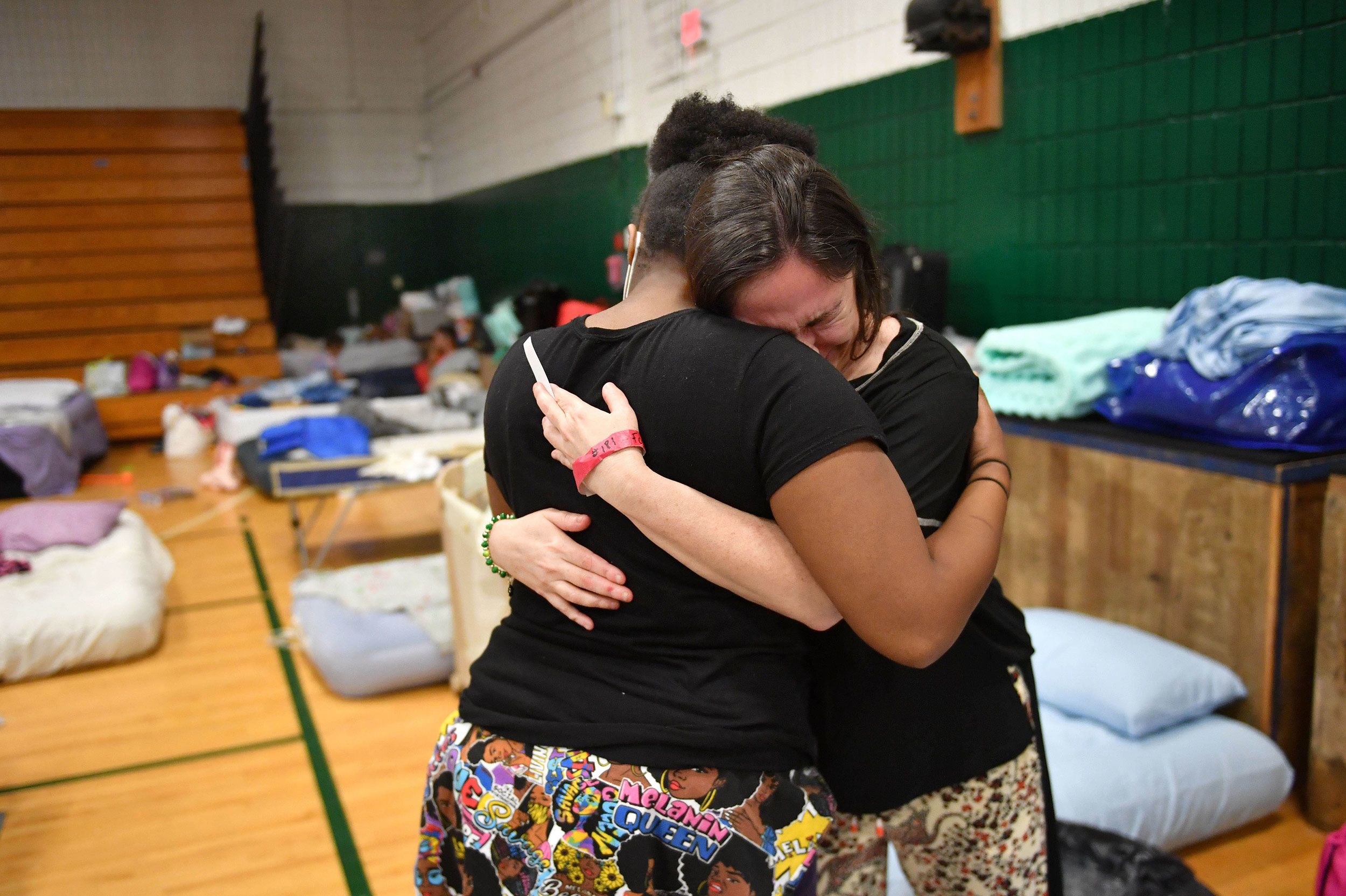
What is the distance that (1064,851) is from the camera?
2129 millimetres

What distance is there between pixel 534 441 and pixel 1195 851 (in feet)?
7.19

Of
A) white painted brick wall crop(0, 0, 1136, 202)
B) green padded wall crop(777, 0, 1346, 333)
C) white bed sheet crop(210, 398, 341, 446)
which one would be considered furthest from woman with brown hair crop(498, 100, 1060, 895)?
white bed sheet crop(210, 398, 341, 446)

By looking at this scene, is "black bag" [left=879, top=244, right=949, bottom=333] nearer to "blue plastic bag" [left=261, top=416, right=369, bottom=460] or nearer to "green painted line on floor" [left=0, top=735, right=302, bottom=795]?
"green painted line on floor" [left=0, top=735, right=302, bottom=795]

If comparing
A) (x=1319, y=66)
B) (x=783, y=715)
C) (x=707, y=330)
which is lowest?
(x=783, y=715)

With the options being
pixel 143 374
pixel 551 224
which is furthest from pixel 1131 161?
pixel 143 374

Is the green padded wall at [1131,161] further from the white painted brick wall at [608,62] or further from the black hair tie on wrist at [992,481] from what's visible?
the black hair tie on wrist at [992,481]

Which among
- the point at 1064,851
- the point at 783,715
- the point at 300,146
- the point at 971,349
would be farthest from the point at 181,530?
the point at 300,146

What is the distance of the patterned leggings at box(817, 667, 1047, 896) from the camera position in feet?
4.21

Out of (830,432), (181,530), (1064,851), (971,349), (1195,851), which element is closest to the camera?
(830,432)

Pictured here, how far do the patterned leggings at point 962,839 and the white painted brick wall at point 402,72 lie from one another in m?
4.74

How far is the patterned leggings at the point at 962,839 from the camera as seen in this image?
4.21 feet

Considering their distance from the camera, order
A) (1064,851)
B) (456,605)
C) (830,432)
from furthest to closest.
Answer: (456,605) < (1064,851) < (830,432)

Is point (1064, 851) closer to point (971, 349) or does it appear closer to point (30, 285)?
point (971, 349)

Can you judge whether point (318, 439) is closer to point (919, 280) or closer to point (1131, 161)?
point (919, 280)
